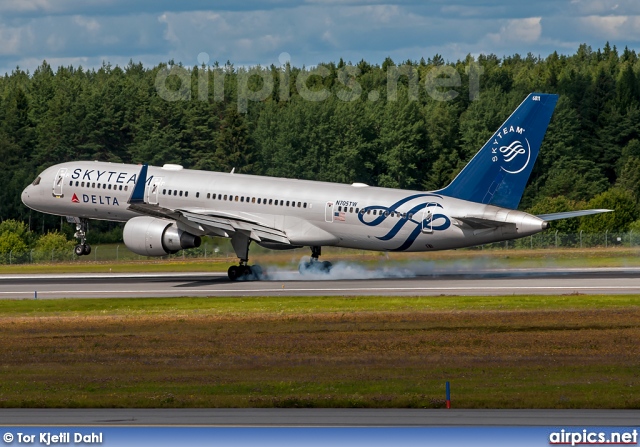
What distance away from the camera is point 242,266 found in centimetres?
5875

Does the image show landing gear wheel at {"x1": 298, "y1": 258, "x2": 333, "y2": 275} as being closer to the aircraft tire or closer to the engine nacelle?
the aircraft tire

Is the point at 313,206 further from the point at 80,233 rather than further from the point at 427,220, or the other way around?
the point at 80,233

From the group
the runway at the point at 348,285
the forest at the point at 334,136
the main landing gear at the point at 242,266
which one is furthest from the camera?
the forest at the point at 334,136

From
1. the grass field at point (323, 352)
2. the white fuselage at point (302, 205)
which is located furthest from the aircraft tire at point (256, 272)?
the grass field at point (323, 352)

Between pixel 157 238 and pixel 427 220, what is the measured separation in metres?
13.5

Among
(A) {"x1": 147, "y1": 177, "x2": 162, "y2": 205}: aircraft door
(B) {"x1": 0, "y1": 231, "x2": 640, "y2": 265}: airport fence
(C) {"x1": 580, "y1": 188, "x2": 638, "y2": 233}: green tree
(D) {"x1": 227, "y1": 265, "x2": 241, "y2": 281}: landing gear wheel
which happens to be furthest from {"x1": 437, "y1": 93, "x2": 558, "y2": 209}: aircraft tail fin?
(C) {"x1": 580, "y1": 188, "x2": 638, "y2": 233}: green tree

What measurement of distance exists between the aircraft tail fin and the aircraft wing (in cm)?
1115

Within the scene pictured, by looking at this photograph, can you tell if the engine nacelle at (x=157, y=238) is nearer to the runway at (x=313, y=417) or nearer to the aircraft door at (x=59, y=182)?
the aircraft door at (x=59, y=182)

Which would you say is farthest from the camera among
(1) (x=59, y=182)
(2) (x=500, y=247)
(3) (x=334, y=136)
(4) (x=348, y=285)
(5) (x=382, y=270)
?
(3) (x=334, y=136)

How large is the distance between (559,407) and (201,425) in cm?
804

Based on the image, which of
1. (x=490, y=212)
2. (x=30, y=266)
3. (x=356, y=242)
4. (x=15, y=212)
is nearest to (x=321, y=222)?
(x=356, y=242)

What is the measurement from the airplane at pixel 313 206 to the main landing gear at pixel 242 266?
0.20 feet

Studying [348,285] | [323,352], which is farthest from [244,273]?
[323,352]

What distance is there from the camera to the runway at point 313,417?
22547 mm
